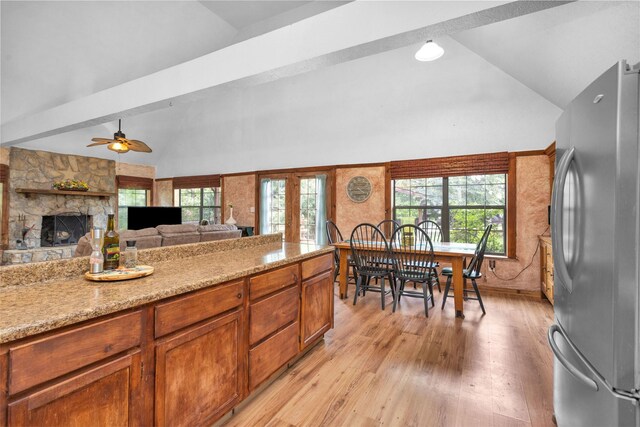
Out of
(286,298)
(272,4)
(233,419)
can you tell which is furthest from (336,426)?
(272,4)

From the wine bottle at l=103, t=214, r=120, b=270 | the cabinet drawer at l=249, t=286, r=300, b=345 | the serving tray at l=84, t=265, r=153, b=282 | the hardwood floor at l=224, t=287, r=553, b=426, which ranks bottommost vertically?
the hardwood floor at l=224, t=287, r=553, b=426

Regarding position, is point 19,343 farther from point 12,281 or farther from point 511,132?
point 511,132

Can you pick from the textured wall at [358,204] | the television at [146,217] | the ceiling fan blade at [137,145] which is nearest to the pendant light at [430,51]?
the textured wall at [358,204]

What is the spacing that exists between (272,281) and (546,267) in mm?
3757

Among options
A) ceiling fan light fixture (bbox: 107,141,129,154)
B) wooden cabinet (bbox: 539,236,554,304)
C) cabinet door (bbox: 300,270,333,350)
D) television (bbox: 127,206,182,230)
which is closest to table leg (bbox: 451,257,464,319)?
wooden cabinet (bbox: 539,236,554,304)

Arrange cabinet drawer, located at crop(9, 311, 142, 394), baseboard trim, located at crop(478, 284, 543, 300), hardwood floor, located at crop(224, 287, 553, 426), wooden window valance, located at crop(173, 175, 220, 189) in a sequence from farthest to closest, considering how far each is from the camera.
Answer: wooden window valance, located at crop(173, 175, 220, 189) → baseboard trim, located at crop(478, 284, 543, 300) → hardwood floor, located at crop(224, 287, 553, 426) → cabinet drawer, located at crop(9, 311, 142, 394)

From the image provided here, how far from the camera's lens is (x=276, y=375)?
83.5 inches

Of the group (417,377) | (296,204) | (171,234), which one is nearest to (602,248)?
(417,377)

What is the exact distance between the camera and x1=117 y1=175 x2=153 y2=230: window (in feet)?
24.5

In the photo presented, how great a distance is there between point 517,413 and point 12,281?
2744mm

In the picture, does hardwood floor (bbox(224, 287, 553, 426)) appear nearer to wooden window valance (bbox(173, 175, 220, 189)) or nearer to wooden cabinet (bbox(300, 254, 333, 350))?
wooden cabinet (bbox(300, 254, 333, 350))

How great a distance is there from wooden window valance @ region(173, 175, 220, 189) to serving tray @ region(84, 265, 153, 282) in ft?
19.4

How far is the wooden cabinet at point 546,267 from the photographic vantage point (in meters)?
3.53

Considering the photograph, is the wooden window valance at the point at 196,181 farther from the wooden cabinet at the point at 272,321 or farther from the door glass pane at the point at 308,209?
the wooden cabinet at the point at 272,321
